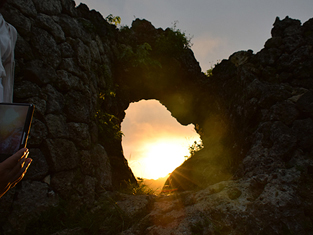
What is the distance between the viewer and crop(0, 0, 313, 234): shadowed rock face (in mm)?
3848

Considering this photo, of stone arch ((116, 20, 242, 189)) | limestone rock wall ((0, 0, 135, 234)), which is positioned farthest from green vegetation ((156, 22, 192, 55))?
limestone rock wall ((0, 0, 135, 234))

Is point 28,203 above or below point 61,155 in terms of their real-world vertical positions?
below

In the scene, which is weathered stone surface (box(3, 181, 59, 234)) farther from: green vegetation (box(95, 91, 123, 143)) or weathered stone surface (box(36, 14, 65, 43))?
weathered stone surface (box(36, 14, 65, 43))

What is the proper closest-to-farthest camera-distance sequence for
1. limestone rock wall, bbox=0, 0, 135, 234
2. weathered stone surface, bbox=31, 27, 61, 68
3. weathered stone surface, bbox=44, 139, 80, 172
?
limestone rock wall, bbox=0, 0, 135, 234 < weathered stone surface, bbox=44, 139, 80, 172 < weathered stone surface, bbox=31, 27, 61, 68

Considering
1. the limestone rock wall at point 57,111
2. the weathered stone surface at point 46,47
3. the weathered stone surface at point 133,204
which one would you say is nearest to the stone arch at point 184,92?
the limestone rock wall at point 57,111

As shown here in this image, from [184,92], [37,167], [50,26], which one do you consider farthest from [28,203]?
[184,92]

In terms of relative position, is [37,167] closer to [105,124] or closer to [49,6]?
[105,124]

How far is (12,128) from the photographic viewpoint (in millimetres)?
1294

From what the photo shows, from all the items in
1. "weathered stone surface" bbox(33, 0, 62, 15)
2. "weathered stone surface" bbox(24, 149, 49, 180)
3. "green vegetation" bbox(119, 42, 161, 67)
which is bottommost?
"weathered stone surface" bbox(24, 149, 49, 180)

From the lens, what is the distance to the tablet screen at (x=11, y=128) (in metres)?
1.28

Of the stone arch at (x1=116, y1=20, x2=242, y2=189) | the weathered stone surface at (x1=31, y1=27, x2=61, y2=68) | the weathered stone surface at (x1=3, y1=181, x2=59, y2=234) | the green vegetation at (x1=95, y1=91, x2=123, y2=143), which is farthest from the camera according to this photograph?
the stone arch at (x1=116, y1=20, x2=242, y2=189)

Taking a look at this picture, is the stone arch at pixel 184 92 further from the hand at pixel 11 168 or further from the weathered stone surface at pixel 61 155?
the hand at pixel 11 168

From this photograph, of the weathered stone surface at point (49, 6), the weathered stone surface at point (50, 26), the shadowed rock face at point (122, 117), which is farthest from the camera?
the weathered stone surface at point (49, 6)

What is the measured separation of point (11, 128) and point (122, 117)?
792 centimetres
